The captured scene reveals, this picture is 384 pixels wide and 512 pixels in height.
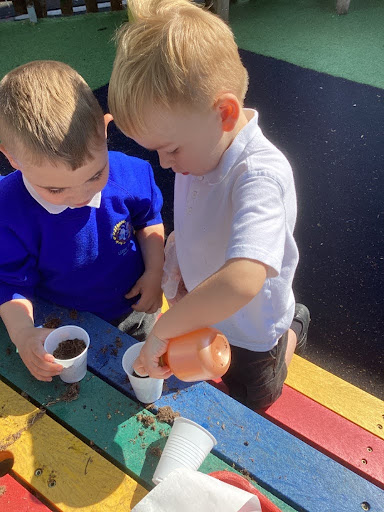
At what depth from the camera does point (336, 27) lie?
5.39 m

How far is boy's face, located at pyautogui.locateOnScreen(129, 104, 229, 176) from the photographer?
114cm

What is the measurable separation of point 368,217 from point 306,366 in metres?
1.54

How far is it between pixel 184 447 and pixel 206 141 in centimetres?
82

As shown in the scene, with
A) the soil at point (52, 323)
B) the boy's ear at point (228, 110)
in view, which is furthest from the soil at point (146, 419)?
the boy's ear at point (228, 110)

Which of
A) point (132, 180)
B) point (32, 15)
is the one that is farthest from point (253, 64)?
point (132, 180)

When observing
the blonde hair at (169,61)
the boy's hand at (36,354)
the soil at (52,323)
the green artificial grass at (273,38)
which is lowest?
the green artificial grass at (273,38)

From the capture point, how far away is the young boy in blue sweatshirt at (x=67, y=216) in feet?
4.35

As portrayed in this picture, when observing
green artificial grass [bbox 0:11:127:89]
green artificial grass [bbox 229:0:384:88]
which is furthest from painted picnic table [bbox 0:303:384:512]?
green artificial grass [bbox 229:0:384:88]

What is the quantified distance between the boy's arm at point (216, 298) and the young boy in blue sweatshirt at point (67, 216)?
49cm

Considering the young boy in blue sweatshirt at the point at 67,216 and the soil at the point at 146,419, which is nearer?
the young boy in blue sweatshirt at the point at 67,216

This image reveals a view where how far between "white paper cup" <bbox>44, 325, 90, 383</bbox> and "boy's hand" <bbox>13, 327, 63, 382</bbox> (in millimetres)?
21

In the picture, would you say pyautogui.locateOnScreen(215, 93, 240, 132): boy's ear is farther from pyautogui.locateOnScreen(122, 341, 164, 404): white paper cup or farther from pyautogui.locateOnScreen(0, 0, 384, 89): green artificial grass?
pyautogui.locateOnScreen(0, 0, 384, 89): green artificial grass

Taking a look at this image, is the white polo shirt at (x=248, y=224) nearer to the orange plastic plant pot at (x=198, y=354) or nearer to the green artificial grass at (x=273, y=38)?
the orange plastic plant pot at (x=198, y=354)

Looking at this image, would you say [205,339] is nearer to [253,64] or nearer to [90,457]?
[90,457]
